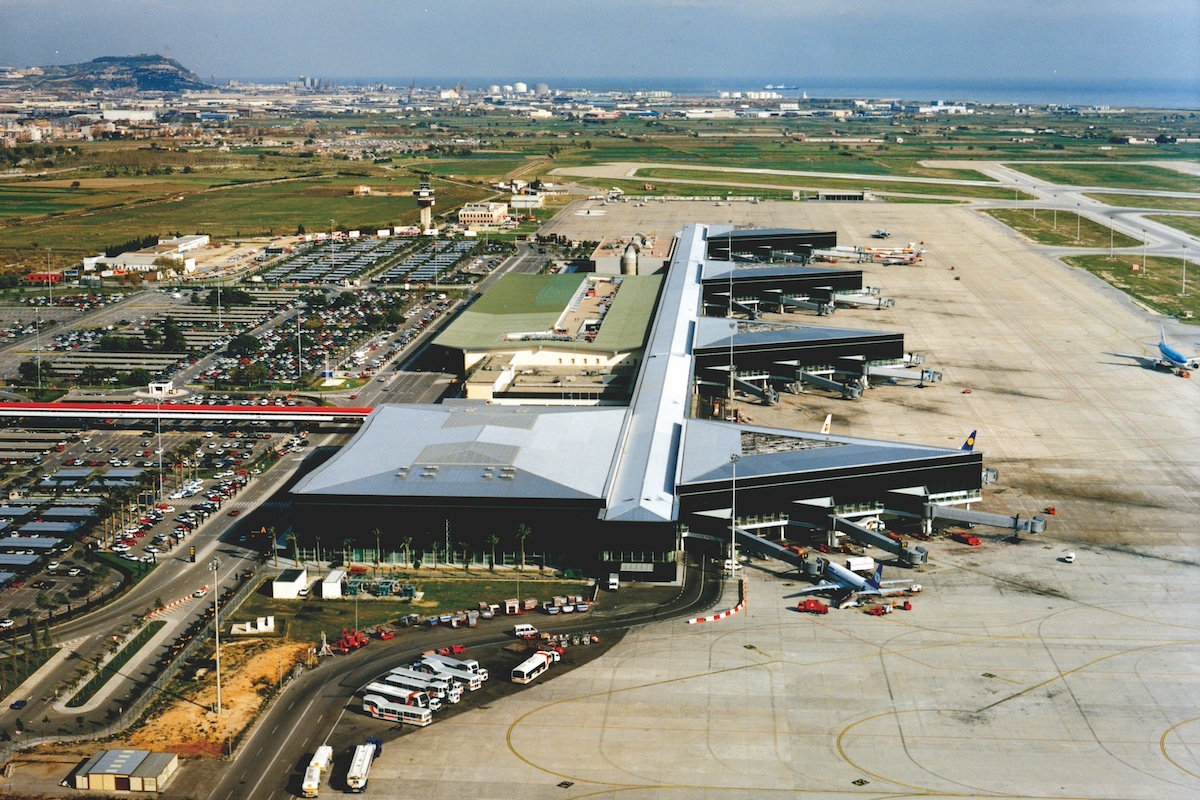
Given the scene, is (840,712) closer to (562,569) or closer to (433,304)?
(562,569)

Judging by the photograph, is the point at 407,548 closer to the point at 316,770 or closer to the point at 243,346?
the point at 316,770

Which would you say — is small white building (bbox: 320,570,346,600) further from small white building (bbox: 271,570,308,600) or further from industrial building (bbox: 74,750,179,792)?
industrial building (bbox: 74,750,179,792)

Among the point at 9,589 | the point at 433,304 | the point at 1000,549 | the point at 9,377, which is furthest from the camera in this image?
the point at 433,304

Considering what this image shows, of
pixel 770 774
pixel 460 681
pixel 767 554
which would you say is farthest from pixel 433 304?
pixel 770 774

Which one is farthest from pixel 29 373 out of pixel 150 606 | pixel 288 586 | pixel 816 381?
pixel 816 381

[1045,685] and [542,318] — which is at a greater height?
[542,318]

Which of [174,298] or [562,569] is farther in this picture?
[174,298]
